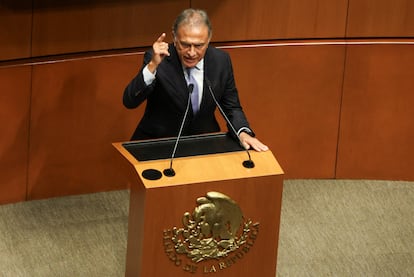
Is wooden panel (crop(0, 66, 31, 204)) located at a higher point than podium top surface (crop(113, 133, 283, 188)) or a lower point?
lower

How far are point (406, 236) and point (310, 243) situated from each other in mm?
262

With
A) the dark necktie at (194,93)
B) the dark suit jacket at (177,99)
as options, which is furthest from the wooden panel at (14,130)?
the dark necktie at (194,93)

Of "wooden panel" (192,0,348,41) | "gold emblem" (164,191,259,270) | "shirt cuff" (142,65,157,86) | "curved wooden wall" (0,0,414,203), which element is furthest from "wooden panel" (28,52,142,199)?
"gold emblem" (164,191,259,270)

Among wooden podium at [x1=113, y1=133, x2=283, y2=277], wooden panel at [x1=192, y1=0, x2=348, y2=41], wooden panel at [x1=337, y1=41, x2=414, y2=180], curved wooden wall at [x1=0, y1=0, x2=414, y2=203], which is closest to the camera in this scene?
wooden podium at [x1=113, y1=133, x2=283, y2=277]

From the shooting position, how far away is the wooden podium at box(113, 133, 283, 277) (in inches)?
68.7

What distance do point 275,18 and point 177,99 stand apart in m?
0.68

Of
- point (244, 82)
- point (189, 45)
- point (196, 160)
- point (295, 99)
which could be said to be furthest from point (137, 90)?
point (295, 99)

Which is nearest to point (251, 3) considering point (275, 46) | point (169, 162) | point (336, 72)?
point (275, 46)

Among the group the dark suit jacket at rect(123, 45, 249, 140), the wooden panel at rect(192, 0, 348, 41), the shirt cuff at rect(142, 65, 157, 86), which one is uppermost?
the wooden panel at rect(192, 0, 348, 41)

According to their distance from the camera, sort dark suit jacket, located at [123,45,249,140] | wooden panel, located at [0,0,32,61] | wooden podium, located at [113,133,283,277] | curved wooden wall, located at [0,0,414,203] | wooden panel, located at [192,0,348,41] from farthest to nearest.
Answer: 1. wooden panel, located at [192,0,348,41]
2. curved wooden wall, located at [0,0,414,203]
3. wooden panel, located at [0,0,32,61]
4. dark suit jacket, located at [123,45,249,140]
5. wooden podium, located at [113,133,283,277]

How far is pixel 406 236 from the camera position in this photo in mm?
2527

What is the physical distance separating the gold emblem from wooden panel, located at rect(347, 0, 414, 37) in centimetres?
101

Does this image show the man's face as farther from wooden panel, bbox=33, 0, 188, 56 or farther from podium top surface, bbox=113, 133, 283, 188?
wooden panel, bbox=33, 0, 188, 56

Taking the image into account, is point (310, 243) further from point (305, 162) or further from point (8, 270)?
point (8, 270)
